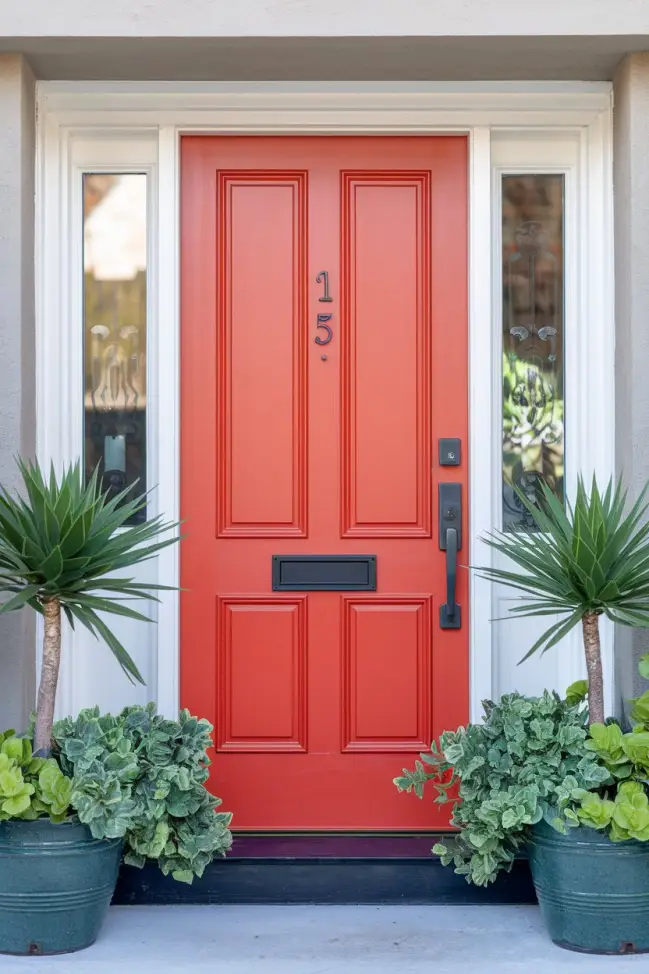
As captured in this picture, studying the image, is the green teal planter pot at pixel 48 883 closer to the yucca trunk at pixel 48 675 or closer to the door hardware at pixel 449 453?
the yucca trunk at pixel 48 675

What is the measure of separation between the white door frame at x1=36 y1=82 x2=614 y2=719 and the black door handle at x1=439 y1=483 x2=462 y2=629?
52 mm

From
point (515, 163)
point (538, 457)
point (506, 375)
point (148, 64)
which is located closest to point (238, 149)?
point (148, 64)

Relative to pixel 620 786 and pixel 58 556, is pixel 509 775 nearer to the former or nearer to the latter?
pixel 620 786

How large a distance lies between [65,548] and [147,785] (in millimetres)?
730

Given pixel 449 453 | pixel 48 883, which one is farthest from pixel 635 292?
pixel 48 883

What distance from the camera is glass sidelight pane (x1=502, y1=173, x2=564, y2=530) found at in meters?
3.83

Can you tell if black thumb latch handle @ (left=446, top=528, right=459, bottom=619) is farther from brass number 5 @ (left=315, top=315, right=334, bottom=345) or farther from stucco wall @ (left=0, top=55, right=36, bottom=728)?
stucco wall @ (left=0, top=55, right=36, bottom=728)

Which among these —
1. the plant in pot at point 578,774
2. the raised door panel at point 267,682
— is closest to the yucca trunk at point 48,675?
the raised door panel at point 267,682

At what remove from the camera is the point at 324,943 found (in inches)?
127

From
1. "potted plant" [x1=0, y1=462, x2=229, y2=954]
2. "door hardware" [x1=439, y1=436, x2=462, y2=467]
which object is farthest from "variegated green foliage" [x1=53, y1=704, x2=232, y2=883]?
"door hardware" [x1=439, y1=436, x2=462, y2=467]

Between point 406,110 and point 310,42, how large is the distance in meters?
0.49

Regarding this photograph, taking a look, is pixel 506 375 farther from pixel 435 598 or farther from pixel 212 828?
pixel 212 828

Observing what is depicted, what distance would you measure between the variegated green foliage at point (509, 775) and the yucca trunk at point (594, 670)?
5 centimetres

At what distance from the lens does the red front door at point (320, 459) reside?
3.79m
